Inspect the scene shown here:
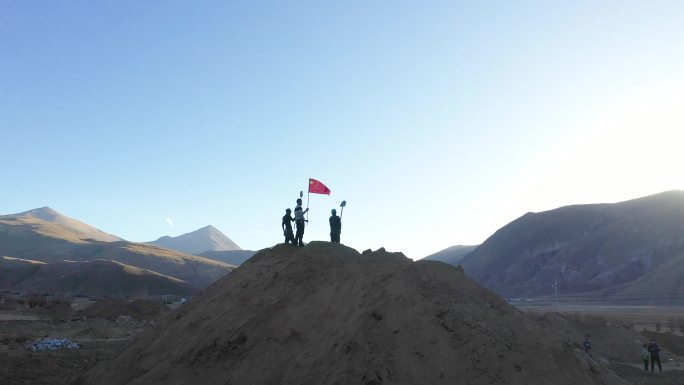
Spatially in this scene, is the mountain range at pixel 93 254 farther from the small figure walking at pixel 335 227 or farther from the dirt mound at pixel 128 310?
the small figure walking at pixel 335 227

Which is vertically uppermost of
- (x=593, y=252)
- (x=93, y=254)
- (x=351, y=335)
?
(x=593, y=252)

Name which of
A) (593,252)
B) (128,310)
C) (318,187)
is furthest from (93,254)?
(318,187)

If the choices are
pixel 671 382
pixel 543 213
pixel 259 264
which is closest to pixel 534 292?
pixel 543 213

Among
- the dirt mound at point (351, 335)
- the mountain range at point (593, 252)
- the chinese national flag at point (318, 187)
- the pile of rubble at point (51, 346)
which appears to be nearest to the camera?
the dirt mound at point (351, 335)

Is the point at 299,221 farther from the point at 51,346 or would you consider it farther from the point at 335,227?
the point at 51,346

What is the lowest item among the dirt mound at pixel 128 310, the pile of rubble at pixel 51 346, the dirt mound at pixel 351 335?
the dirt mound at pixel 128 310

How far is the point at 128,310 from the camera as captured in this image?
169 ft

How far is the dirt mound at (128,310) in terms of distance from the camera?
1970 inches

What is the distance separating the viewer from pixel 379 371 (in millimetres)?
8273

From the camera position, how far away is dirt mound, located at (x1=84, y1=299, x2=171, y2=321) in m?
50.0

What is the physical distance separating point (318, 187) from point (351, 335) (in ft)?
28.1

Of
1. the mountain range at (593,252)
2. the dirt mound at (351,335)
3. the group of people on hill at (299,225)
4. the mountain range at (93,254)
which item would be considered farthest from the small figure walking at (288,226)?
the mountain range at (93,254)

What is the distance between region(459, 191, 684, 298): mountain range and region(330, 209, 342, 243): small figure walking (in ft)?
291

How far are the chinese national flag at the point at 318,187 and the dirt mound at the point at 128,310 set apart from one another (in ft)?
121
